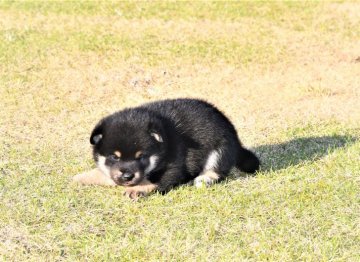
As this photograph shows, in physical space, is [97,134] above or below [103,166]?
above

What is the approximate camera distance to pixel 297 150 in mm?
9125

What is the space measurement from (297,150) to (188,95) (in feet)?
15.3

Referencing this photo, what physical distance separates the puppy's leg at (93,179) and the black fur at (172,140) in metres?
0.42

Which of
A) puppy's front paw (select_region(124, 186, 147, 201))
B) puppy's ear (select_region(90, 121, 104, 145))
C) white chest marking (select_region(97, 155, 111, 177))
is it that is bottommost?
puppy's front paw (select_region(124, 186, 147, 201))

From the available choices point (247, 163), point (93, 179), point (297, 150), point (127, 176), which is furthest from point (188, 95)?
point (127, 176)

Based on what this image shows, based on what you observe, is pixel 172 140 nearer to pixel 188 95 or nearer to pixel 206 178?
pixel 206 178

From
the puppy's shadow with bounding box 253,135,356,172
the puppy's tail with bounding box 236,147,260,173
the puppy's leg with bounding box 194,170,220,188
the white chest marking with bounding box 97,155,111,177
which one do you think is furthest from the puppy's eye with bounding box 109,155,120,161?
the puppy's shadow with bounding box 253,135,356,172

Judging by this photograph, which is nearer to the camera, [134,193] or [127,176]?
[127,176]

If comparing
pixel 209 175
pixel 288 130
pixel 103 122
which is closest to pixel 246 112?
pixel 288 130

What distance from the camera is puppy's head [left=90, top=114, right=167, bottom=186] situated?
686cm

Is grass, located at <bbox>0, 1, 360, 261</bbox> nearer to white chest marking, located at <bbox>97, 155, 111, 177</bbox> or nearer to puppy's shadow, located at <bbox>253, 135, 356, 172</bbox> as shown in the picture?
puppy's shadow, located at <bbox>253, 135, 356, 172</bbox>

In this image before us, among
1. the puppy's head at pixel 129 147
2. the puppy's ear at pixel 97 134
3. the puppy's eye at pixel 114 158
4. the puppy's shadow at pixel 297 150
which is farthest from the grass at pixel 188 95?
the puppy's ear at pixel 97 134

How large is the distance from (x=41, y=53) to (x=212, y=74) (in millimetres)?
4445

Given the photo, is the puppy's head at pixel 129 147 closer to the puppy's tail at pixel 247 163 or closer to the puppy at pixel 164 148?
the puppy at pixel 164 148
